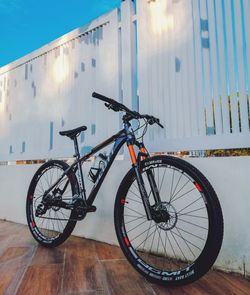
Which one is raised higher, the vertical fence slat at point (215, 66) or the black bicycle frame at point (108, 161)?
the vertical fence slat at point (215, 66)

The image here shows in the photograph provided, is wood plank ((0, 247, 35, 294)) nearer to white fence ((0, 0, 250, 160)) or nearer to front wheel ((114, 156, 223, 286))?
front wheel ((114, 156, 223, 286))

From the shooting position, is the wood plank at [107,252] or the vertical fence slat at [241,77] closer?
the vertical fence slat at [241,77]

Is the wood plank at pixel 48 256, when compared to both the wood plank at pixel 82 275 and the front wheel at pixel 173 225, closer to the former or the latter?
the wood plank at pixel 82 275

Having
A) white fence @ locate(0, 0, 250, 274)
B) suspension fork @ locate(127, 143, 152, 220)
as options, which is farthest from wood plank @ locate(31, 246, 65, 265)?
suspension fork @ locate(127, 143, 152, 220)

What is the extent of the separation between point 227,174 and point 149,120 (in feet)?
1.84

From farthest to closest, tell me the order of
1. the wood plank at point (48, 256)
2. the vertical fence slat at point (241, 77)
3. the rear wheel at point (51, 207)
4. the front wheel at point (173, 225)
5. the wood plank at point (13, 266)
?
the rear wheel at point (51, 207) → the wood plank at point (48, 256) → the vertical fence slat at point (241, 77) → the wood plank at point (13, 266) → the front wheel at point (173, 225)

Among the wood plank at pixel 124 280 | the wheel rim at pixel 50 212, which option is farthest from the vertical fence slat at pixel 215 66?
the wheel rim at pixel 50 212

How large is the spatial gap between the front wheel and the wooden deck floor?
0.11 meters

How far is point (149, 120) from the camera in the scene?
5.10ft

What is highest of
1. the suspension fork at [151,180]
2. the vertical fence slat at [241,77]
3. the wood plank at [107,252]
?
the vertical fence slat at [241,77]

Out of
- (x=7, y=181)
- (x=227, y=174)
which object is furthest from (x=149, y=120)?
(x=7, y=181)

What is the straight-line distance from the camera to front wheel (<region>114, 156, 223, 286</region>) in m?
1.17

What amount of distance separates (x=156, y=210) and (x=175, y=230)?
0.44 metres

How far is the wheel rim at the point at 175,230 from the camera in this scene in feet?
5.09
